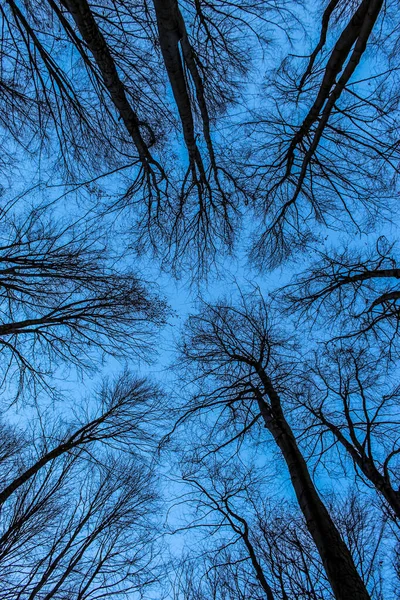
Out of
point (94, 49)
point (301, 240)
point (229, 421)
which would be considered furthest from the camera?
point (301, 240)

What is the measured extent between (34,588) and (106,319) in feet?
14.4

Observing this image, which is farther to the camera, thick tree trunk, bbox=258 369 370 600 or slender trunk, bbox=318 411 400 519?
slender trunk, bbox=318 411 400 519

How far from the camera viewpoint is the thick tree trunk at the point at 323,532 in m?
2.61

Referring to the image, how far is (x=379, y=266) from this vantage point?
5055mm

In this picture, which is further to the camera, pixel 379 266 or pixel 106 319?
pixel 106 319

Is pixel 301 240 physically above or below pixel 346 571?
above

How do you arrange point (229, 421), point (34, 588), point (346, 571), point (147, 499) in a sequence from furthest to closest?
point (147, 499)
point (229, 421)
point (34, 588)
point (346, 571)

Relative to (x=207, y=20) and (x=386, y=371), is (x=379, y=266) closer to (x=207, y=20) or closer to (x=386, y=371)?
(x=386, y=371)

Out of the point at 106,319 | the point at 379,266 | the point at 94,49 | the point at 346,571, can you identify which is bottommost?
the point at 346,571

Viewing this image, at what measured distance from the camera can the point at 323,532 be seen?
298 cm

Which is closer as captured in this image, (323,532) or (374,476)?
(323,532)

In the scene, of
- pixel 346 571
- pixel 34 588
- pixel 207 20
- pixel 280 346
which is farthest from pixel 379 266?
pixel 34 588

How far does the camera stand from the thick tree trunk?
8.55ft

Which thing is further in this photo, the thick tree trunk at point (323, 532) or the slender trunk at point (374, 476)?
the slender trunk at point (374, 476)
